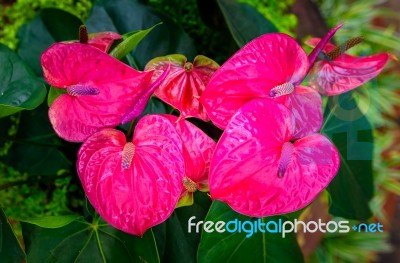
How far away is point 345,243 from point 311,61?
3.30 feet

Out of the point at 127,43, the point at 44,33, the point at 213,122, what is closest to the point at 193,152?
the point at 213,122

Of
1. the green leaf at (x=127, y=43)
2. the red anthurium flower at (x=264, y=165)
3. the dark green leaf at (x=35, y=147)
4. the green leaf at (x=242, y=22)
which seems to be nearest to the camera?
the red anthurium flower at (x=264, y=165)

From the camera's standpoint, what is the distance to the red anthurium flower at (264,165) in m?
0.45

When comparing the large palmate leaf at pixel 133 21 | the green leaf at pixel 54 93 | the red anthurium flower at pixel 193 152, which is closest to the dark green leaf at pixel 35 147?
the large palmate leaf at pixel 133 21

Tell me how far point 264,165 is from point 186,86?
12cm

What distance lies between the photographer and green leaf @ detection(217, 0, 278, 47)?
739 millimetres

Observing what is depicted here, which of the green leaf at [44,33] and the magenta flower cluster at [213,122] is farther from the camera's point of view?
the green leaf at [44,33]

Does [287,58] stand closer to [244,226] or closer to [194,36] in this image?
[244,226]

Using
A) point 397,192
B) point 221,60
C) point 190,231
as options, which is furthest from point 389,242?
point 190,231

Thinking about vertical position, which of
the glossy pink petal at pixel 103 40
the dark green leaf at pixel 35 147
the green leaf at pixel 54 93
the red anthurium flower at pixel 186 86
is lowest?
the dark green leaf at pixel 35 147

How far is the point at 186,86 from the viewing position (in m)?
0.52

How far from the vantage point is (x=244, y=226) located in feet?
2.00

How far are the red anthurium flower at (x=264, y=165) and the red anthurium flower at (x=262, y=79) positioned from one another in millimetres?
19

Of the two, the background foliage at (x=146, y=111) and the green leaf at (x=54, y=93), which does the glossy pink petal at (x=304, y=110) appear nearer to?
the background foliage at (x=146, y=111)
